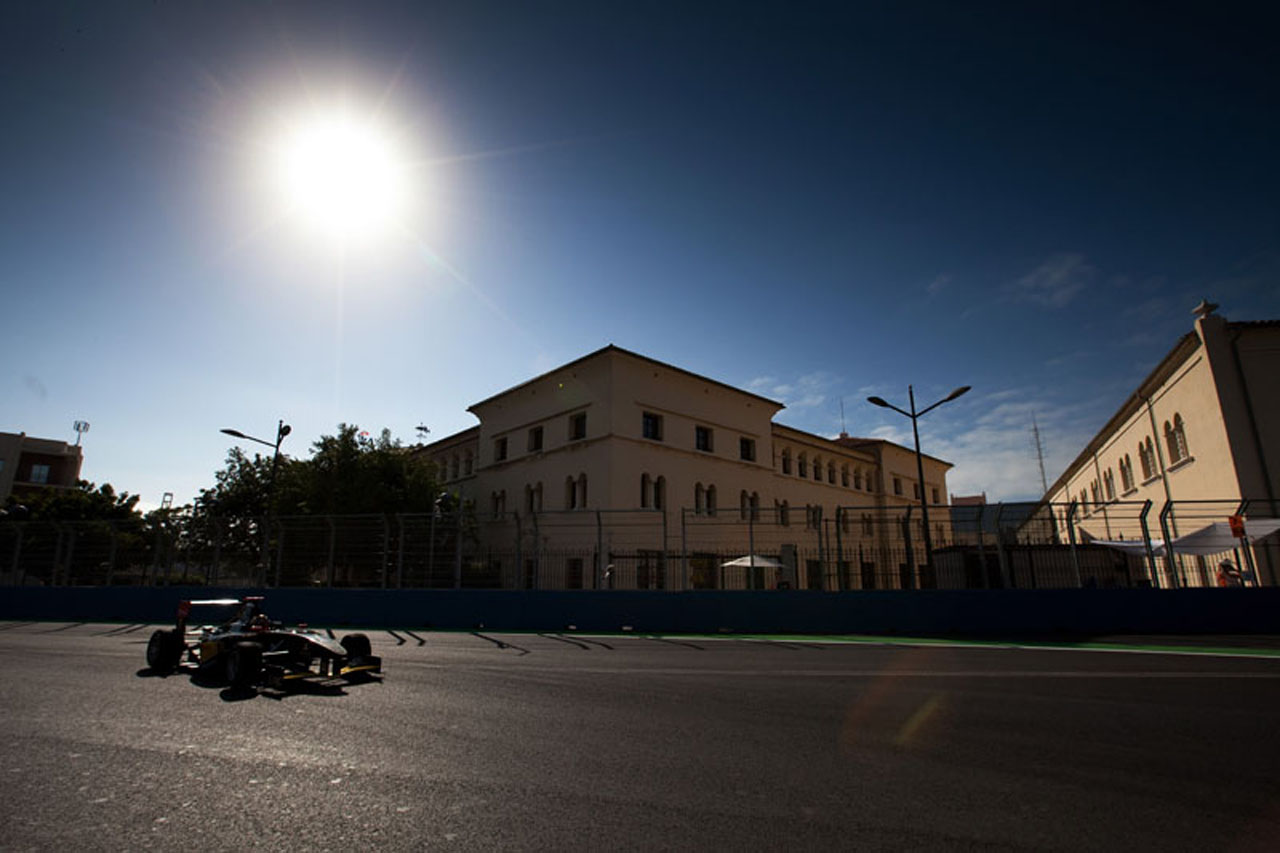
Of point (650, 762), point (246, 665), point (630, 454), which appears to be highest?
point (630, 454)

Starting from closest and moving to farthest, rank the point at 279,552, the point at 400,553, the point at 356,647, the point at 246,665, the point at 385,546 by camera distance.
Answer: the point at 246,665
the point at 356,647
the point at 400,553
the point at 385,546
the point at 279,552

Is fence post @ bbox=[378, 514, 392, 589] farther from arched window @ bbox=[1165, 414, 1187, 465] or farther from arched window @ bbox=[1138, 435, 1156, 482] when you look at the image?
arched window @ bbox=[1138, 435, 1156, 482]

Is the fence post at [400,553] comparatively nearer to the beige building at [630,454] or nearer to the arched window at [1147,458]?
the beige building at [630,454]

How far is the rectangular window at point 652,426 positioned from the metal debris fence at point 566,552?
1177 cm

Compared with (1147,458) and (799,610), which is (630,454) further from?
(1147,458)

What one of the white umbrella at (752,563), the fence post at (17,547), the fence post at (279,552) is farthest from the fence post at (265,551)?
the white umbrella at (752,563)

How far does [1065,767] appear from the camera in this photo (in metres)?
4.38

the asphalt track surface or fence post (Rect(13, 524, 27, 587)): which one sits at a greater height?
fence post (Rect(13, 524, 27, 587))

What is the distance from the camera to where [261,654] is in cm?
745

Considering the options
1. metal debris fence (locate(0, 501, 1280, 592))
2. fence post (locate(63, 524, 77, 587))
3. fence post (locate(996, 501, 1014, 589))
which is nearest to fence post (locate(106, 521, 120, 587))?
metal debris fence (locate(0, 501, 1280, 592))

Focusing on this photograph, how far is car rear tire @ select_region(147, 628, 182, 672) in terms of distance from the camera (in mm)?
8648

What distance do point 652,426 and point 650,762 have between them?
95.5ft

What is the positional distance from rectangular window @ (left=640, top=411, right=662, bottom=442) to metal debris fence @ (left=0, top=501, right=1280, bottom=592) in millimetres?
11767

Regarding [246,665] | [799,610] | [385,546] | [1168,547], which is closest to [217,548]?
[385,546]
